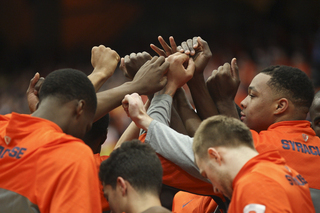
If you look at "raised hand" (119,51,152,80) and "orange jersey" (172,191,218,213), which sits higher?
"raised hand" (119,51,152,80)

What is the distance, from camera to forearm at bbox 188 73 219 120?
2836 mm

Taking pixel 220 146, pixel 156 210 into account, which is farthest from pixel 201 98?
pixel 156 210

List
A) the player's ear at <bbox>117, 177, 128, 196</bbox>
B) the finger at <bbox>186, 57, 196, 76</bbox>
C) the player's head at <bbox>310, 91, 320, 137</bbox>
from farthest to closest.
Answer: the player's head at <bbox>310, 91, 320, 137</bbox> < the finger at <bbox>186, 57, 196, 76</bbox> < the player's ear at <bbox>117, 177, 128, 196</bbox>

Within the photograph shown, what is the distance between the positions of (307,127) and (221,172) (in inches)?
38.7

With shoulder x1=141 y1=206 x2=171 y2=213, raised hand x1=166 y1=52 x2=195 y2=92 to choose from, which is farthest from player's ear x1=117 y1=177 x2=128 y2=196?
raised hand x1=166 y1=52 x2=195 y2=92

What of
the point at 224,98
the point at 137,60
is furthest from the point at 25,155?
the point at 224,98

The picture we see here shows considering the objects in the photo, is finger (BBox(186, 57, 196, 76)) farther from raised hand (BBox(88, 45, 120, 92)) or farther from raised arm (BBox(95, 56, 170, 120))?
raised hand (BBox(88, 45, 120, 92))

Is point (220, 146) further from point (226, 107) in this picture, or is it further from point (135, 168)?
point (226, 107)

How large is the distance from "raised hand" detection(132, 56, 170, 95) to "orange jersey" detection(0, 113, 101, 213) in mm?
931

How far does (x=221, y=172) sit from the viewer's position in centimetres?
176

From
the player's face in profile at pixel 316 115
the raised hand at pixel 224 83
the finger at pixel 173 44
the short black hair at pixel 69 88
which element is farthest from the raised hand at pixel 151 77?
the player's face in profile at pixel 316 115

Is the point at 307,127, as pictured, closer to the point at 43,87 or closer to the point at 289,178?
the point at 289,178

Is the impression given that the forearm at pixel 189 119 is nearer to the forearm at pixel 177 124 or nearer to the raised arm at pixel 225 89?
the forearm at pixel 177 124

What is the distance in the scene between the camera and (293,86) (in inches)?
98.1
